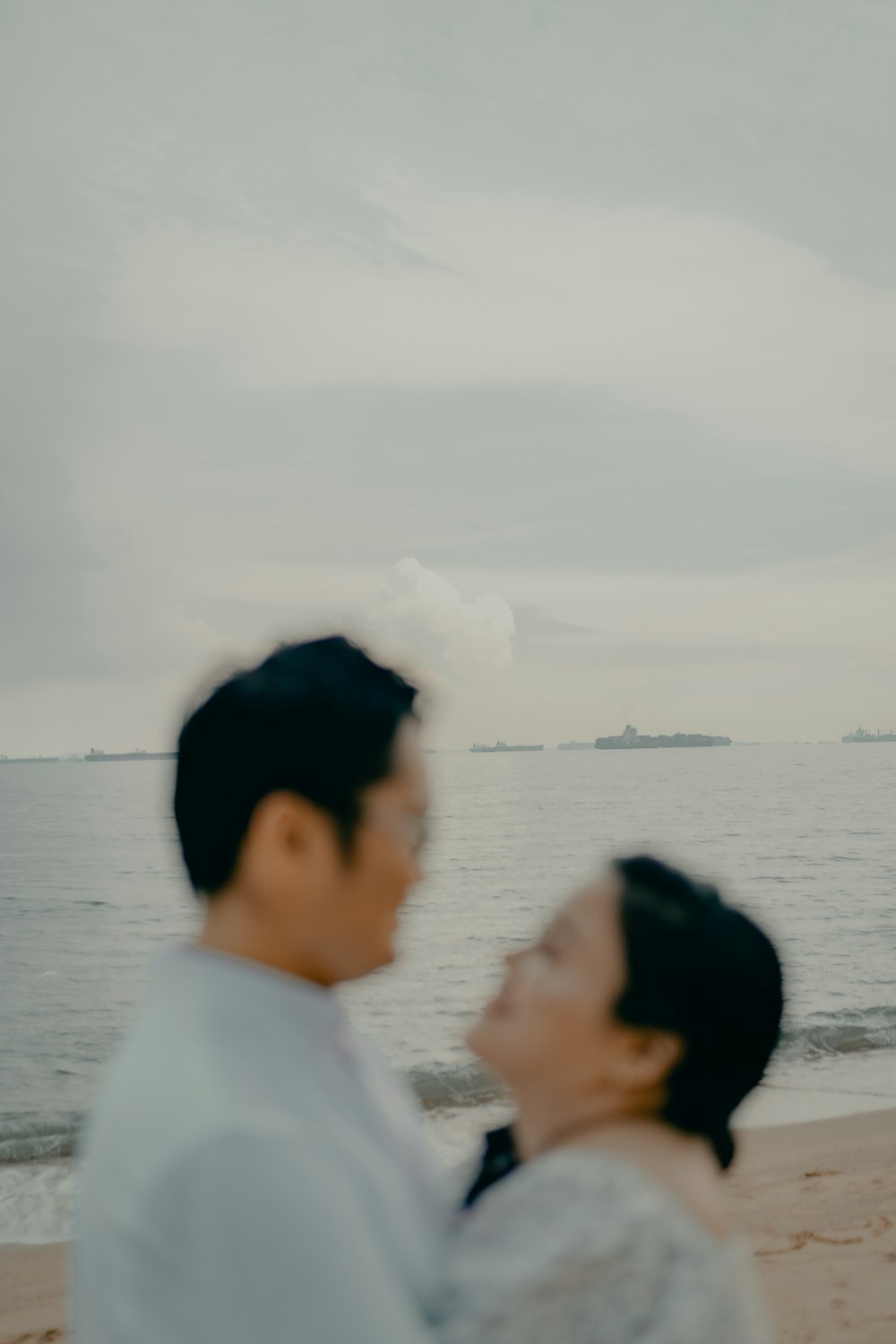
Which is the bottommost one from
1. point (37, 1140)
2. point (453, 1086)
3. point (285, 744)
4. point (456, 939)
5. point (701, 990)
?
point (456, 939)

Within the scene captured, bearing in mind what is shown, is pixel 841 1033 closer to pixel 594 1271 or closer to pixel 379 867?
pixel 594 1271

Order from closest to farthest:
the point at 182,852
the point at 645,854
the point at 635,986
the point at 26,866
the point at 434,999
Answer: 1. the point at 182,852
2. the point at 635,986
3. the point at 645,854
4. the point at 434,999
5. the point at 26,866

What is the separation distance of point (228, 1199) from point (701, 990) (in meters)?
0.74

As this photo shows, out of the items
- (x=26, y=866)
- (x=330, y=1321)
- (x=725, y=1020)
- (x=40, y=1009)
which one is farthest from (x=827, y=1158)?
(x=26, y=866)

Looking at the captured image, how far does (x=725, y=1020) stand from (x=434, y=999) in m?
14.4

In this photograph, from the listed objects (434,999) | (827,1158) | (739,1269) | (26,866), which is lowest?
(26,866)

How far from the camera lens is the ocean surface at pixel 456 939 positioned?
982cm

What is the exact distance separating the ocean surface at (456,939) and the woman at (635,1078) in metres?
0.14

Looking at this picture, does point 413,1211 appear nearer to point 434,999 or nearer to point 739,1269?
point 739,1269

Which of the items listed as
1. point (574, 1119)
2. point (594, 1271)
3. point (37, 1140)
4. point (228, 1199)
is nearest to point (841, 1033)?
point (37, 1140)

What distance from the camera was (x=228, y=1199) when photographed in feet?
3.30

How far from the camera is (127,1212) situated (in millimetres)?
1028

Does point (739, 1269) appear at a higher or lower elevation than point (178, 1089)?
lower

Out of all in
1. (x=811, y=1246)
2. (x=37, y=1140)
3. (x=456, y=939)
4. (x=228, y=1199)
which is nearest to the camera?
(x=228, y=1199)
